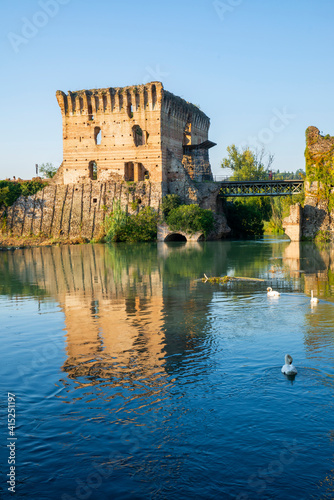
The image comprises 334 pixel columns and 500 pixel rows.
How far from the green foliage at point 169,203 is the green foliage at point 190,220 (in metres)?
0.79

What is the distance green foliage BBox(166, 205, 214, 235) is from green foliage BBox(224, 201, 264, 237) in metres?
7.61

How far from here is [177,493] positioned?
3.95 m

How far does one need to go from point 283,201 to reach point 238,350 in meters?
44.4

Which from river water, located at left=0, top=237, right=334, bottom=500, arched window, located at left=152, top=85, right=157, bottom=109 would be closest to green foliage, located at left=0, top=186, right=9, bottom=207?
arched window, located at left=152, top=85, right=157, bottom=109

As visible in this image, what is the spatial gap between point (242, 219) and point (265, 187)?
650 centimetres

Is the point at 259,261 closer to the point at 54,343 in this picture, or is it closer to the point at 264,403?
the point at 54,343

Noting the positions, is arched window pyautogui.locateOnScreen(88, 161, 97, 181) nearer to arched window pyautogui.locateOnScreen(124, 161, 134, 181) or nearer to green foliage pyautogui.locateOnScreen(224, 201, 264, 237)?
arched window pyautogui.locateOnScreen(124, 161, 134, 181)

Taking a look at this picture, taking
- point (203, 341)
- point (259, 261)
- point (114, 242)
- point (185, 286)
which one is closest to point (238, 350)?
point (203, 341)

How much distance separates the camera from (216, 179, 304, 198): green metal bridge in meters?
39.2

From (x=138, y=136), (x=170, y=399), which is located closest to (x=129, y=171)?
(x=138, y=136)

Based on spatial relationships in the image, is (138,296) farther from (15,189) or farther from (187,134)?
(187,134)

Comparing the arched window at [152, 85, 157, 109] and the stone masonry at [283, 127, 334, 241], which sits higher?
the arched window at [152, 85, 157, 109]

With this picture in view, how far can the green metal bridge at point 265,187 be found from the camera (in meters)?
39.2

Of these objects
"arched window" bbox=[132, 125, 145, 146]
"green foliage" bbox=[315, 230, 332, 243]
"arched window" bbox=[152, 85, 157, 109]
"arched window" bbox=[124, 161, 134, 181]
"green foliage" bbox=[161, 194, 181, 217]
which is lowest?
"green foliage" bbox=[315, 230, 332, 243]
